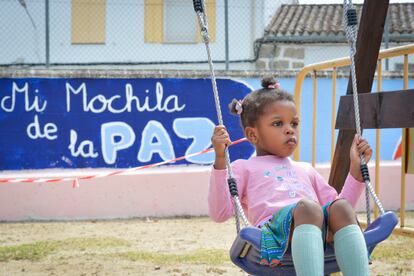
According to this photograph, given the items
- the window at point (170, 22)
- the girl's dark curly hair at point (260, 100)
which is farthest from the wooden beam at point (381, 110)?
the window at point (170, 22)

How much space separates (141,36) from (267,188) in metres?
14.3

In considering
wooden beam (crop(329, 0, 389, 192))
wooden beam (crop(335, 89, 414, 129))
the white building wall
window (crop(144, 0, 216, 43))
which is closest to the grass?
wooden beam (crop(329, 0, 389, 192))

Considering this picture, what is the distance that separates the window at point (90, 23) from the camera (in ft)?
57.4

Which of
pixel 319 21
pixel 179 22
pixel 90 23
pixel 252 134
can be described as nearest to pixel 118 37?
pixel 90 23

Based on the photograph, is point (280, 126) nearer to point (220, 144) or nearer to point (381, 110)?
point (220, 144)

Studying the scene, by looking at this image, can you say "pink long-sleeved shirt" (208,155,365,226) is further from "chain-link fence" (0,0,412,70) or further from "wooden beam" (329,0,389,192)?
"chain-link fence" (0,0,412,70)

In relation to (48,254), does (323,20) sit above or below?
above

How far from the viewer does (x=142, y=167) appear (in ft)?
26.6

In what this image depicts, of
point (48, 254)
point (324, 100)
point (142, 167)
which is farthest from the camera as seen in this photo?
point (324, 100)

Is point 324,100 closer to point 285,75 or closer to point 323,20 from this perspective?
point 285,75

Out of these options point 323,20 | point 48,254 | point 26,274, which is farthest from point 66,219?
point 323,20

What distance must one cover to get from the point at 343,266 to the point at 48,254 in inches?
134

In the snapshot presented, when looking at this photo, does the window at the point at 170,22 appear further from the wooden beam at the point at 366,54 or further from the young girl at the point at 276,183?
the young girl at the point at 276,183

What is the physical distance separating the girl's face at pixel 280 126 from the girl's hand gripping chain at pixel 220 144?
198 mm
